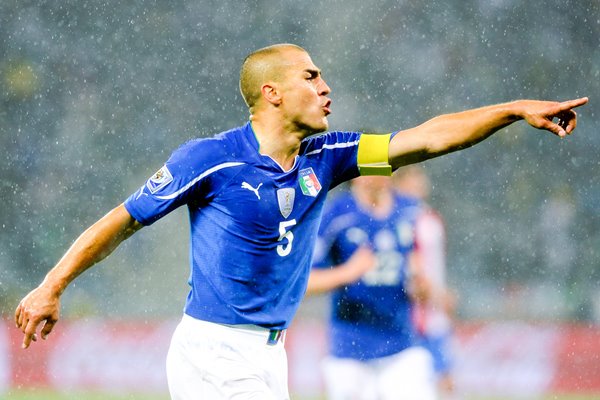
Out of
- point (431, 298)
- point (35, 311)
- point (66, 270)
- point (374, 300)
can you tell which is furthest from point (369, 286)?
point (35, 311)

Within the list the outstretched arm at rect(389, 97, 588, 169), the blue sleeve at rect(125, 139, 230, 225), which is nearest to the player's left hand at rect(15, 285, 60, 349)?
the blue sleeve at rect(125, 139, 230, 225)

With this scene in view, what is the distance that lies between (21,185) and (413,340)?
10531 mm

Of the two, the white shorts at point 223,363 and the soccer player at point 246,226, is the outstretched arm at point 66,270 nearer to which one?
the soccer player at point 246,226

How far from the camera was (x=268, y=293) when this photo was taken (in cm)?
433

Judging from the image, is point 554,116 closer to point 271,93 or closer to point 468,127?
point 468,127

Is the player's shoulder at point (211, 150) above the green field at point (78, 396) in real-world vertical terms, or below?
above

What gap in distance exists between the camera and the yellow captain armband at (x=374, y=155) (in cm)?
455

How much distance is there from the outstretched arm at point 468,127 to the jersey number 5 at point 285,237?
51 centimetres

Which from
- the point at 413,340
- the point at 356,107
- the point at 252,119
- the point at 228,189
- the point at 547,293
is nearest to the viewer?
the point at 228,189

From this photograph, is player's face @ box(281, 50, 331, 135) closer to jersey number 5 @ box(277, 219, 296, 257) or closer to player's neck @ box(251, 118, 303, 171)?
player's neck @ box(251, 118, 303, 171)

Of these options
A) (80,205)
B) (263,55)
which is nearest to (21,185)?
(80,205)

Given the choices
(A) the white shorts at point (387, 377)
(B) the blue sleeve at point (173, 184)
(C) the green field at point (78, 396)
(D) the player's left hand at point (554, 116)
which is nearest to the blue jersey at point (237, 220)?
(B) the blue sleeve at point (173, 184)

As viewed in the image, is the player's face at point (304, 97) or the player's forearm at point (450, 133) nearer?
the player's forearm at point (450, 133)

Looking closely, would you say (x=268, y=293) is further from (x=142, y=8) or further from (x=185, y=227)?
(x=142, y=8)
